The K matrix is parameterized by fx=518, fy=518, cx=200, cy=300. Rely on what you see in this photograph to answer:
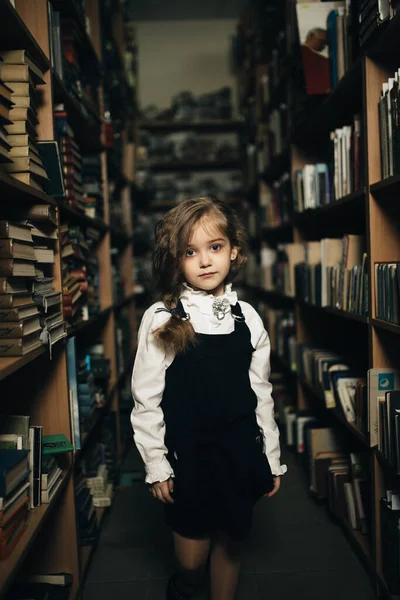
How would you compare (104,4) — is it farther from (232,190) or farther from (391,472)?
(391,472)

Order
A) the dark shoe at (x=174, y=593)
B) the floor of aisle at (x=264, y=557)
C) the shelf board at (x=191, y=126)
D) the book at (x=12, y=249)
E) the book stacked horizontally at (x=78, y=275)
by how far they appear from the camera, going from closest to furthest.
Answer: the book at (x=12, y=249) → the dark shoe at (x=174, y=593) → the floor of aisle at (x=264, y=557) → the book stacked horizontally at (x=78, y=275) → the shelf board at (x=191, y=126)

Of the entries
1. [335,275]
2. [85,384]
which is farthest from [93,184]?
[335,275]

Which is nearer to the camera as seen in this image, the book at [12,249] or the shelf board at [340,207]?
the book at [12,249]

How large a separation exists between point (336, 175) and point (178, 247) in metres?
1.05

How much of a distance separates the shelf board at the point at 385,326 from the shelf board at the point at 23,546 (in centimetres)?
117

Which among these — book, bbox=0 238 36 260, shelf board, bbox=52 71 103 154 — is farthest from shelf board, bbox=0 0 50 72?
book, bbox=0 238 36 260

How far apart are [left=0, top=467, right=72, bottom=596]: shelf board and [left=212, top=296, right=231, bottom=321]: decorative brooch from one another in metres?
0.76

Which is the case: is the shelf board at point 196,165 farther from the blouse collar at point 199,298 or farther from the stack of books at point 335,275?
the blouse collar at point 199,298

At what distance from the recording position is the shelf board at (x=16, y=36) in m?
1.30

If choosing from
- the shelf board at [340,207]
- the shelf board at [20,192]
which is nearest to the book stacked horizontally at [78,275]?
the shelf board at [20,192]

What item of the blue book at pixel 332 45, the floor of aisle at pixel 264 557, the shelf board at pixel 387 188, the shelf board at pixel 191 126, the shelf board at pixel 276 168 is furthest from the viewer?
the shelf board at pixel 191 126

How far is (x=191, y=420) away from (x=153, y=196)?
13.5ft

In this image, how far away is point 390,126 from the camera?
1.66m

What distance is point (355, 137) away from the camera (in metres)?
2.04
